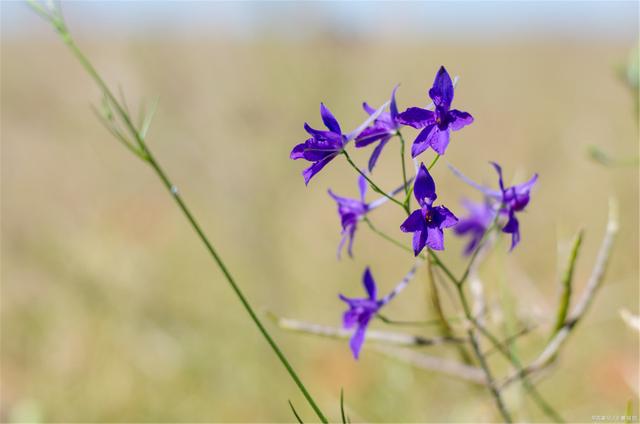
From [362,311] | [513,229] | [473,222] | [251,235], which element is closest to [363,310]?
[362,311]

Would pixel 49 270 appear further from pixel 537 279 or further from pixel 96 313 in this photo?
pixel 537 279

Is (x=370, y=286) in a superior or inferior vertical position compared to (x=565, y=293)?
superior

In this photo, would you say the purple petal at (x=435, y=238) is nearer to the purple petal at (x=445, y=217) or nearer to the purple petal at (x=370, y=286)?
the purple petal at (x=445, y=217)

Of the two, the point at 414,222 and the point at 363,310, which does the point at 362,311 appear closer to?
the point at 363,310

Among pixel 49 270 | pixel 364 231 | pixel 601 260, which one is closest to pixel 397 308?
pixel 364 231

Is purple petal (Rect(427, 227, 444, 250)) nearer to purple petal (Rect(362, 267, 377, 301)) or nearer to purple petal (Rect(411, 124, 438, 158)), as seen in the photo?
purple petal (Rect(411, 124, 438, 158))

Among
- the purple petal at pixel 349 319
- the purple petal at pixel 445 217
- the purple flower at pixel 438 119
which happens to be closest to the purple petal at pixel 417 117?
the purple flower at pixel 438 119
